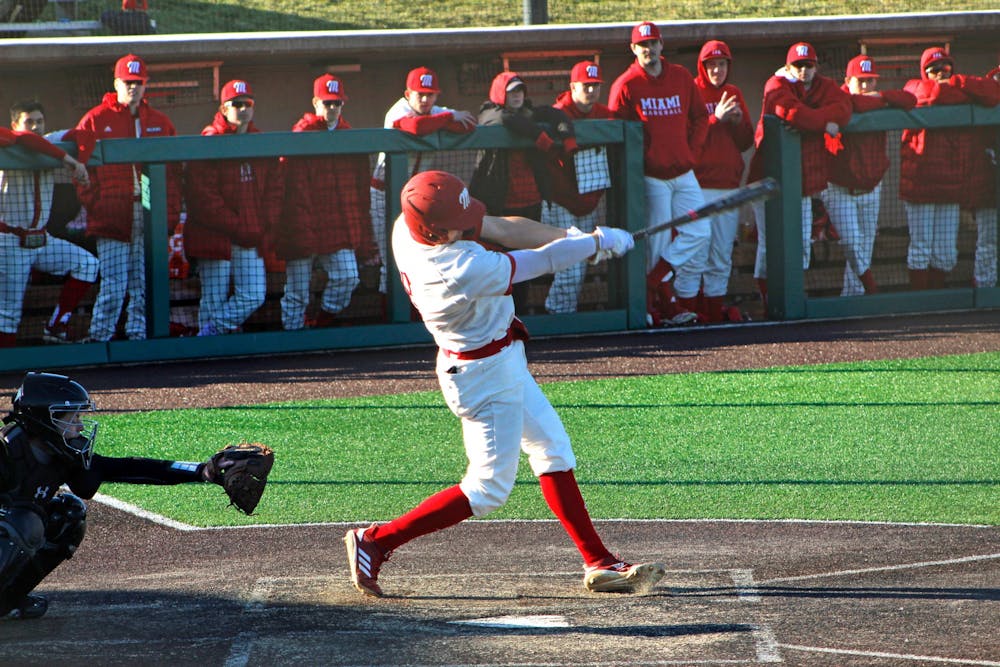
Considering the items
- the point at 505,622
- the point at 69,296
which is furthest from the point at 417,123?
the point at 505,622

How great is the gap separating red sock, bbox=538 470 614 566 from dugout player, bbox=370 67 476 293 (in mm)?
5734

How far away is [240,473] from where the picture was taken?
473 centimetres

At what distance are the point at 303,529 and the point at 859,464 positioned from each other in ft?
9.55

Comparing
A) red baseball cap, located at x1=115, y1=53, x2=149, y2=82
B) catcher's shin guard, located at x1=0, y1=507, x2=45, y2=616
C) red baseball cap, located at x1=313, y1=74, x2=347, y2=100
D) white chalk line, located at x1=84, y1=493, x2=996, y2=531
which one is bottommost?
white chalk line, located at x1=84, y1=493, x2=996, y2=531

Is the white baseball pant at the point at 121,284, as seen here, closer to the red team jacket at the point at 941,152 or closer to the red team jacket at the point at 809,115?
the red team jacket at the point at 809,115

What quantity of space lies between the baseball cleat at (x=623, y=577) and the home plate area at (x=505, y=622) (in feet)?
0.12

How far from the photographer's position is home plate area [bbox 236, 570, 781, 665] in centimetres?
438

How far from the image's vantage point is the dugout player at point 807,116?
1117 centimetres

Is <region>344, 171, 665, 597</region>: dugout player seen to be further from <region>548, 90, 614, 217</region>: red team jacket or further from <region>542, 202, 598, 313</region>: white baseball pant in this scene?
<region>542, 202, 598, 313</region>: white baseball pant

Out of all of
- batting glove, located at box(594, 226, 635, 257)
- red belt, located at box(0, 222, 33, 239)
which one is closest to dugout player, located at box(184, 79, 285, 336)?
red belt, located at box(0, 222, 33, 239)

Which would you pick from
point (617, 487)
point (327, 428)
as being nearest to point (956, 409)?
point (617, 487)

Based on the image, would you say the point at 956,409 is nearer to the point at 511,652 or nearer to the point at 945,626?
the point at 945,626

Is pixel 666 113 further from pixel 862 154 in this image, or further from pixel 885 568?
pixel 885 568

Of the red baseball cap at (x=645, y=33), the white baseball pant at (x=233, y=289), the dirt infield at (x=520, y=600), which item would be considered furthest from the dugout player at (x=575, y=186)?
the dirt infield at (x=520, y=600)
